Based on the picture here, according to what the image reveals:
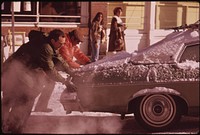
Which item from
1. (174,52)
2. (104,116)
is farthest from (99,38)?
(174,52)

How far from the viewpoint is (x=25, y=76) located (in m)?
5.94

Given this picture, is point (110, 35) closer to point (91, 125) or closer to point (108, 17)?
point (108, 17)

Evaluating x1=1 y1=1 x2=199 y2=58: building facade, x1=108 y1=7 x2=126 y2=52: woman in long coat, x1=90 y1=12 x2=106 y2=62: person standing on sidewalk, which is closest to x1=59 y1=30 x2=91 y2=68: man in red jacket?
x1=108 y1=7 x2=126 y2=52: woman in long coat

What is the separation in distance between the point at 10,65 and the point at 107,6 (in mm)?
8534

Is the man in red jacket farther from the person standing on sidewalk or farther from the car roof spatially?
the person standing on sidewalk

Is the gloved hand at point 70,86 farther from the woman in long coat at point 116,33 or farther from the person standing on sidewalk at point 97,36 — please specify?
the person standing on sidewalk at point 97,36

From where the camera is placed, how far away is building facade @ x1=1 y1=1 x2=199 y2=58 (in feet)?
45.8

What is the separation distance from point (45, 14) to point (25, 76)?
8.70 meters

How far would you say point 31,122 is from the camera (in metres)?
6.79

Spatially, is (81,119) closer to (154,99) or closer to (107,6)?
(154,99)

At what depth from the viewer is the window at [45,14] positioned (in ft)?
46.3

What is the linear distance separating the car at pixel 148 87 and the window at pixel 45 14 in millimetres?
8183

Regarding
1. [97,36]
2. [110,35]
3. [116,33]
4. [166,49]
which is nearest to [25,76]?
[166,49]

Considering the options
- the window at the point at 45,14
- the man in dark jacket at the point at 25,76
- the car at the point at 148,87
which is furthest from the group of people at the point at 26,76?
the window at the point at 45,14
